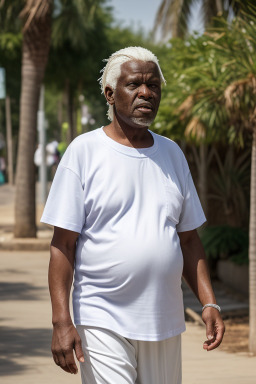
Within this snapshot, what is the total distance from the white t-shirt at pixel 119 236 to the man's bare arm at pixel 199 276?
0.13m

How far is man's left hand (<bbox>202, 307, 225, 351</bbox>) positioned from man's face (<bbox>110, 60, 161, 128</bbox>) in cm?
70

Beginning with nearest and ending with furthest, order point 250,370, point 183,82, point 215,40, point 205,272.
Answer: point 205,272
point 250,370
point 215,40
point 183,82

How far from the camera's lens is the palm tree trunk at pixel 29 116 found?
1748 centimetres

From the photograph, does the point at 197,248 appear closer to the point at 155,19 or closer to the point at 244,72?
the point at 244,72

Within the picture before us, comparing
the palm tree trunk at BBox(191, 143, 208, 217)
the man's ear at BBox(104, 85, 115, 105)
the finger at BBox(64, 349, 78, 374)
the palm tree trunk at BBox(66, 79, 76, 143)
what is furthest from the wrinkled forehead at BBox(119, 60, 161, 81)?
the palm tree trunk at BBox(66, 79, 76, 143)

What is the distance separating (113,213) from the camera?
334cm

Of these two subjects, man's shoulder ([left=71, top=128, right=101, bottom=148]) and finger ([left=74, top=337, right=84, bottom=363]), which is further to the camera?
man's shoulder ([left=71, top=128, right=101, bottom=148])

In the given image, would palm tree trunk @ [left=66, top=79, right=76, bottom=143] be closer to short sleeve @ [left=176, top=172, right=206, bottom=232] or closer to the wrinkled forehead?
short sleeve @ [left=176, top=172, right=206, bottom=232]

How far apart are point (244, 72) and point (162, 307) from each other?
20.3 ft

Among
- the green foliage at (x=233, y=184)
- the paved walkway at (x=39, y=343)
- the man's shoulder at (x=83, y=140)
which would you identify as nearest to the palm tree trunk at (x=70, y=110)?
the green foliage at (x=233, y=184)

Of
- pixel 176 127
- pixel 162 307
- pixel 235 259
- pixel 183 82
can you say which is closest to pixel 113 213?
pixel 162 307

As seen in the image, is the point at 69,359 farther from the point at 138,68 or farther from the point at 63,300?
the point at 138,68

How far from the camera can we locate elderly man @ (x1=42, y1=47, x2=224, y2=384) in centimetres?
332

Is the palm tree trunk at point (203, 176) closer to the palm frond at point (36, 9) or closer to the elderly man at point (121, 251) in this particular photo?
the palm frond at point (36, 9)
